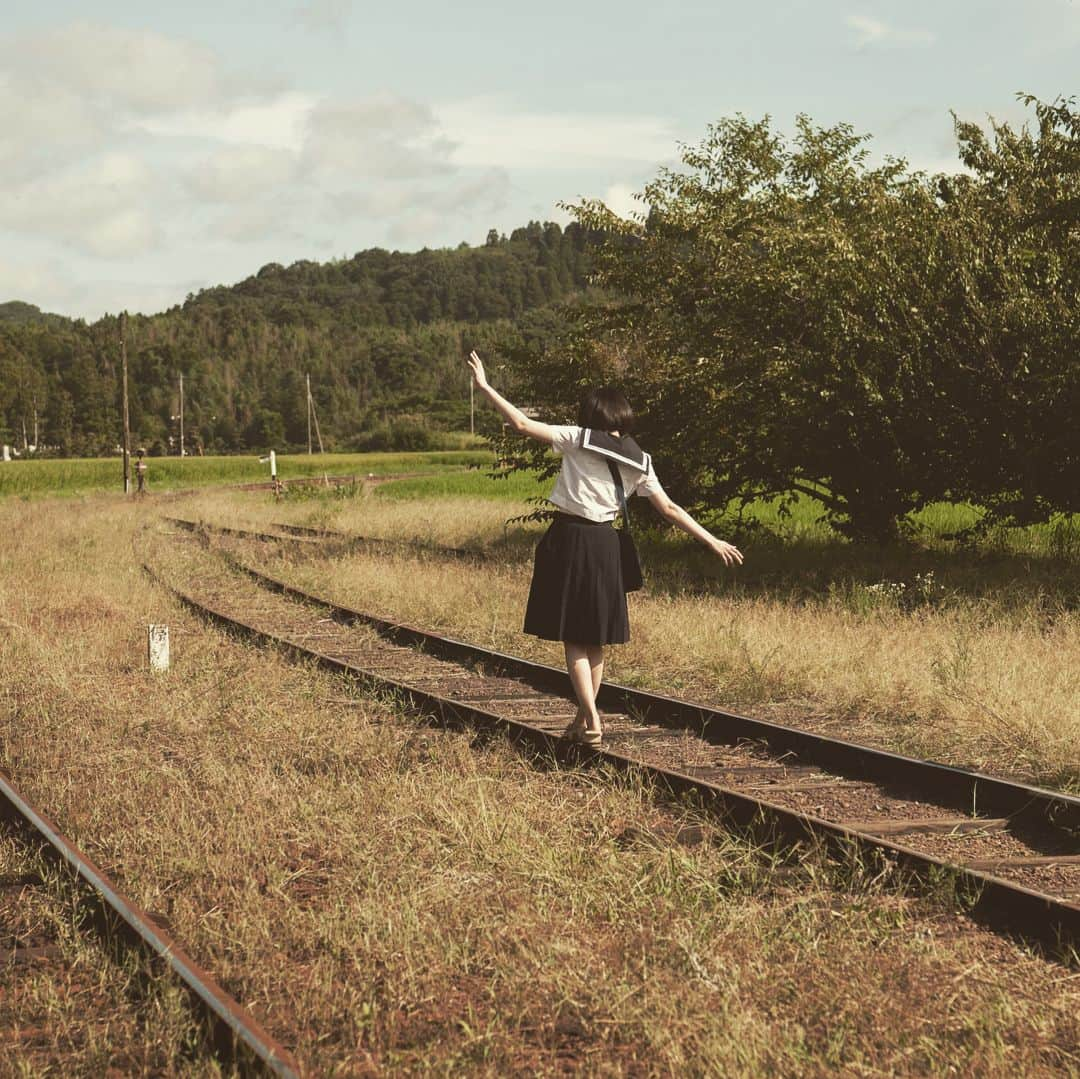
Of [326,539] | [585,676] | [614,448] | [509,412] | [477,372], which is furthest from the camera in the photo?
[326,539]

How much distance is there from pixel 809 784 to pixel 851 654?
12.2 ft

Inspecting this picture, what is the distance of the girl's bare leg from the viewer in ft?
24.4

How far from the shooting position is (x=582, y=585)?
24.0 ft

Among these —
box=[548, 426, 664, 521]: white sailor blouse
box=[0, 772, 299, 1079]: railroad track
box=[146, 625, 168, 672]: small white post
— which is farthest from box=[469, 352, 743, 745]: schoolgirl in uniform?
box=[146, 625, 168, 672]: small white post

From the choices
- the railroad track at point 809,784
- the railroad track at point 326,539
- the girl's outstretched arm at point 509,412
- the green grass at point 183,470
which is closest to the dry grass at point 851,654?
the railroad track at point 809,784

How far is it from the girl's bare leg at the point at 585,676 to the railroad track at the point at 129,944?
289cm

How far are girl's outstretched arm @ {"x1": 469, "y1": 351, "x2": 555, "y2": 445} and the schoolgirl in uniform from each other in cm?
5

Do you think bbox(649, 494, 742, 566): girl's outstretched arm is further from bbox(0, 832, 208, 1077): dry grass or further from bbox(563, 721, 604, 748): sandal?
bbox(0, 832, 208, 1077): dry grass

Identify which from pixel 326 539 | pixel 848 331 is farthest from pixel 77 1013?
pixel 326 539

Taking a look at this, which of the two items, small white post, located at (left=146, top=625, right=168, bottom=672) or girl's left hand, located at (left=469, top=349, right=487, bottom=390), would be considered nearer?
girl's left hand, located at (left=469, top=349, right=487, bottom=390)

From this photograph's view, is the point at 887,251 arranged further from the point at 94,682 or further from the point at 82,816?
the point at 82,816

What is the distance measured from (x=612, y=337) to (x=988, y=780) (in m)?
13.5

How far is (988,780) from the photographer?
663 centimetres

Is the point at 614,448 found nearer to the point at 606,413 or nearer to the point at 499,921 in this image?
the point at 606,413
